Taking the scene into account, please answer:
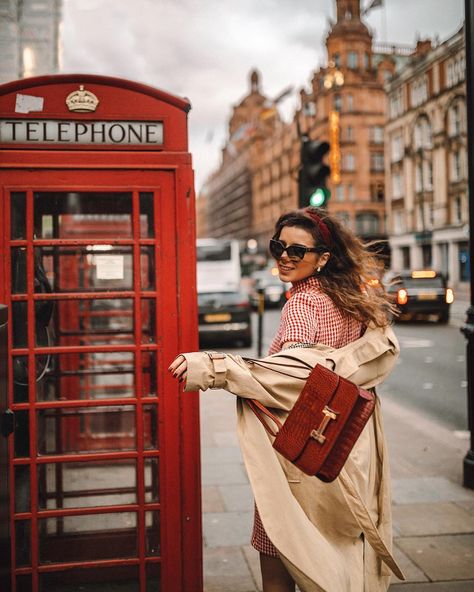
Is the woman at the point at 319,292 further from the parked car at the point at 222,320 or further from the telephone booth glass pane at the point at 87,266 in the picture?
the parked car at the point at 222,320

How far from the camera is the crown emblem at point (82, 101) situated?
2893 millimetres

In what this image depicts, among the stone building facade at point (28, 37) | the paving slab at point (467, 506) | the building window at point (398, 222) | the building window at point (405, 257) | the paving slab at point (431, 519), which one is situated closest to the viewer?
the paving slab at point (431, 519)

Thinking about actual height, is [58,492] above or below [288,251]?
below

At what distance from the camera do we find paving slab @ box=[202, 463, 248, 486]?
545 centimetres

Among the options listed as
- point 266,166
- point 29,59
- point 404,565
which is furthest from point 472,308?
point 266,166

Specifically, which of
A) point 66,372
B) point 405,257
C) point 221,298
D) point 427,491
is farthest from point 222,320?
point 405,257

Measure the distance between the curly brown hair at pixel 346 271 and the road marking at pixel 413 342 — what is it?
1275 centimetres

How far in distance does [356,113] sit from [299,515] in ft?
205

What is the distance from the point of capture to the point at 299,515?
2.33 m

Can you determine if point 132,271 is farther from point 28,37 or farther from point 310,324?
point 28,37

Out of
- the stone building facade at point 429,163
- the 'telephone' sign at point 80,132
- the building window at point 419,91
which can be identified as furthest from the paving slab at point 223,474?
the building window at point 419,91

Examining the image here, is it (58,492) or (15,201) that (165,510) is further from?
(15,201)

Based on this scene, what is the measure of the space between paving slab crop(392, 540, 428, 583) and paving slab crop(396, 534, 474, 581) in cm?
3

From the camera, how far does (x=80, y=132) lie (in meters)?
2.92
